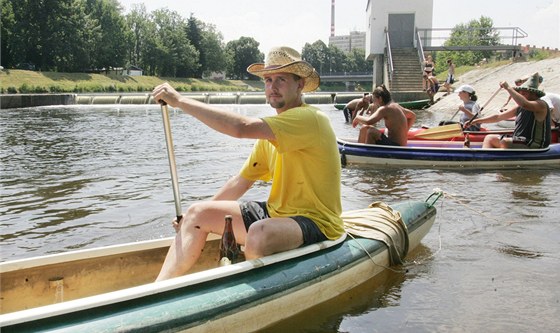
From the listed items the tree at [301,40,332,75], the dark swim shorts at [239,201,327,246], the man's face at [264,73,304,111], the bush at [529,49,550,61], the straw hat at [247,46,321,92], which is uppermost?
the tree at [301,40,332,75]

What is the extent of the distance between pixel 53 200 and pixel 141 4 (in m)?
94.7

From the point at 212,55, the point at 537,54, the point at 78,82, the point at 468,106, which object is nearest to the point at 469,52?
the point at 212,55

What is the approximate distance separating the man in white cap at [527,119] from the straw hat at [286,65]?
684 centimetres

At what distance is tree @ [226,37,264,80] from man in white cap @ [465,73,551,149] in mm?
101015

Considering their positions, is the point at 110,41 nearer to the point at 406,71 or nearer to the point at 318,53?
the point at 406,71

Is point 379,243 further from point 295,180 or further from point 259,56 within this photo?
point 259,56

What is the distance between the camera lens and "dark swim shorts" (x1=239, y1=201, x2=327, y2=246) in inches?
161

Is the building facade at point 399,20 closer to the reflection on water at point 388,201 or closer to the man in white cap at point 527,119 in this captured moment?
the reflection on water at point 388,201

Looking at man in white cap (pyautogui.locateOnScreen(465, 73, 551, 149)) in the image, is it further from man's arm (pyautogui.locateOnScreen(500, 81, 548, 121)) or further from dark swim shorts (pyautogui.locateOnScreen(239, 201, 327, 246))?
dark swim shorts (pyautogui.locateOnScreen(239, 201, 327, 246))

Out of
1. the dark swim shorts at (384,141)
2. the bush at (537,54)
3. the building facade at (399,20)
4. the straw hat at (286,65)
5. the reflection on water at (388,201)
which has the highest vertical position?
the building facade at (399,20)

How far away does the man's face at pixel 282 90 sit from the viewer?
4035 mm

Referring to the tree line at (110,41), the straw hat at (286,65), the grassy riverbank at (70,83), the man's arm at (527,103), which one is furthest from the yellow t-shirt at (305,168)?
the tree line at (110,41)

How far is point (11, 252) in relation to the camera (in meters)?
6.27

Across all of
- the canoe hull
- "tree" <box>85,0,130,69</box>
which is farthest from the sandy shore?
"tree" <box>85,0,130,69</box>
